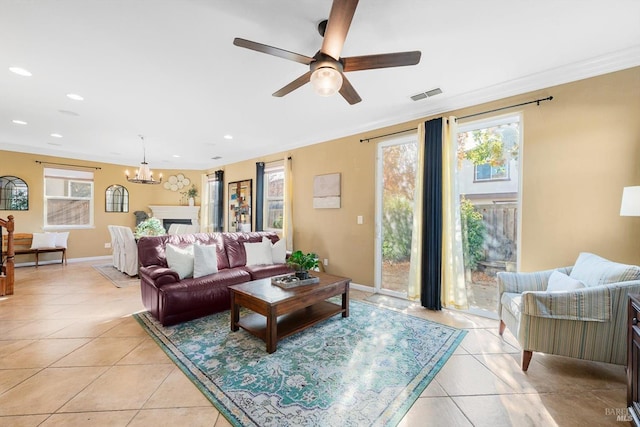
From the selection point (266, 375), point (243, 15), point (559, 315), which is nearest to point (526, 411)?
point (559, 315)

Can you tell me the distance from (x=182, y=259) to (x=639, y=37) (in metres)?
4.97

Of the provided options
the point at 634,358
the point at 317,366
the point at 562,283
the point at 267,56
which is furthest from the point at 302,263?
the point at 634,358

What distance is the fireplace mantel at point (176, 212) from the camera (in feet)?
25.1

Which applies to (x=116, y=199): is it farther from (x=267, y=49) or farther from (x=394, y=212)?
(x=267, y=49)

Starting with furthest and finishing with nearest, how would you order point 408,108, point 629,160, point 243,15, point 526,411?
point 408,108 < point 629,160 < point 243,15 < point 526,411

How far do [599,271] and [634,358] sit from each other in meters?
0.75

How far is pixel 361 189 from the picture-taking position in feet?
14.2

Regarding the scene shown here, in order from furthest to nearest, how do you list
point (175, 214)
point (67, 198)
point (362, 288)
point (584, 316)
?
point (175, 214) → point (67, 198) → point (362, 288) → point (584, 316)

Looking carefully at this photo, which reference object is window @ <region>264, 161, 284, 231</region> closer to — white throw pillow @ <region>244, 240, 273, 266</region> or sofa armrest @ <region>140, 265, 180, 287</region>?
white throw pillow @ <region>244, 240, 273, 266</region>

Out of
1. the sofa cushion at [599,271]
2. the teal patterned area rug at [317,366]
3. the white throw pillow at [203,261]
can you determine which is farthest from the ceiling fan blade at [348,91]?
the white throw pillow at [203,261]

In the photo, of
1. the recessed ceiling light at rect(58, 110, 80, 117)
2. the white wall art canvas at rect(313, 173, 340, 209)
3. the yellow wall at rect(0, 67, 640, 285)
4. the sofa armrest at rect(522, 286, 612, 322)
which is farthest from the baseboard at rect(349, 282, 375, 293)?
the recessed ceiling light at rect(58, 110, 80, 117)

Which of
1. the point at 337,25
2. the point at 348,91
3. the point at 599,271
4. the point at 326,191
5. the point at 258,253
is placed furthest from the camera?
the point at 326,191

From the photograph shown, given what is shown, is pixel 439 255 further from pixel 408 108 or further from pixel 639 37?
pixel 639 37

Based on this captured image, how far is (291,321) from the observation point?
9.04 ft
